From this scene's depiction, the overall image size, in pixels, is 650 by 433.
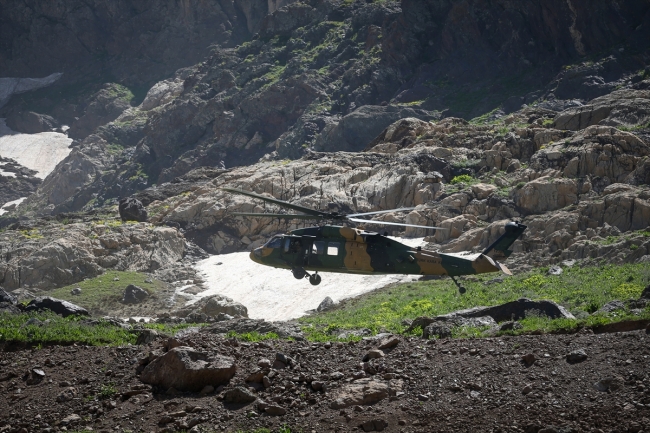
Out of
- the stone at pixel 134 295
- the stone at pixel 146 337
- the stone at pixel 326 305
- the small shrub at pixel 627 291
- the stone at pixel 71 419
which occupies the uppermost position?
the stone at pixel 146 337

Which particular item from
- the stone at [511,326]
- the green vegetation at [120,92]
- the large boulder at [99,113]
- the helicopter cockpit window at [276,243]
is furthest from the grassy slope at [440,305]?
the green vegetation at [120,92]

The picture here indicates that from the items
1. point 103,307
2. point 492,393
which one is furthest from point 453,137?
point 492,393

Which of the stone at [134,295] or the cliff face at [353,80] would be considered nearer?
the stone at [134,295]

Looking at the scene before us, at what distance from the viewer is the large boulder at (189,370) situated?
13.3 m

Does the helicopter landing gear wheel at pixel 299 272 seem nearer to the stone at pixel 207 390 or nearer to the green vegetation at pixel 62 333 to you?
the green vegetation at pixel 62 333

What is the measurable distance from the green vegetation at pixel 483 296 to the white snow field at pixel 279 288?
2678 mm

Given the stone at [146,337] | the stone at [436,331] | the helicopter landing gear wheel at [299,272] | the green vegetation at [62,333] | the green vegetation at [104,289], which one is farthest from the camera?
the green vegetation at [104,289]

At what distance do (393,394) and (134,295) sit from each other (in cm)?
2809

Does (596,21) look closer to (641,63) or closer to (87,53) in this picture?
(641,63)

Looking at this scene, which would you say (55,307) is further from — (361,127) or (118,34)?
(118,34)

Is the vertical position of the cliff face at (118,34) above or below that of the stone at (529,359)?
above

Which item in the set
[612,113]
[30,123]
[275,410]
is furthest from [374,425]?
[30,123]

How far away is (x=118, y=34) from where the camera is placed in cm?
13238

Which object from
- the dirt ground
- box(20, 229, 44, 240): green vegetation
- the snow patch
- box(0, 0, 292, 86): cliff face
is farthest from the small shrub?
box(0, 0, 292, 86): cliff face
